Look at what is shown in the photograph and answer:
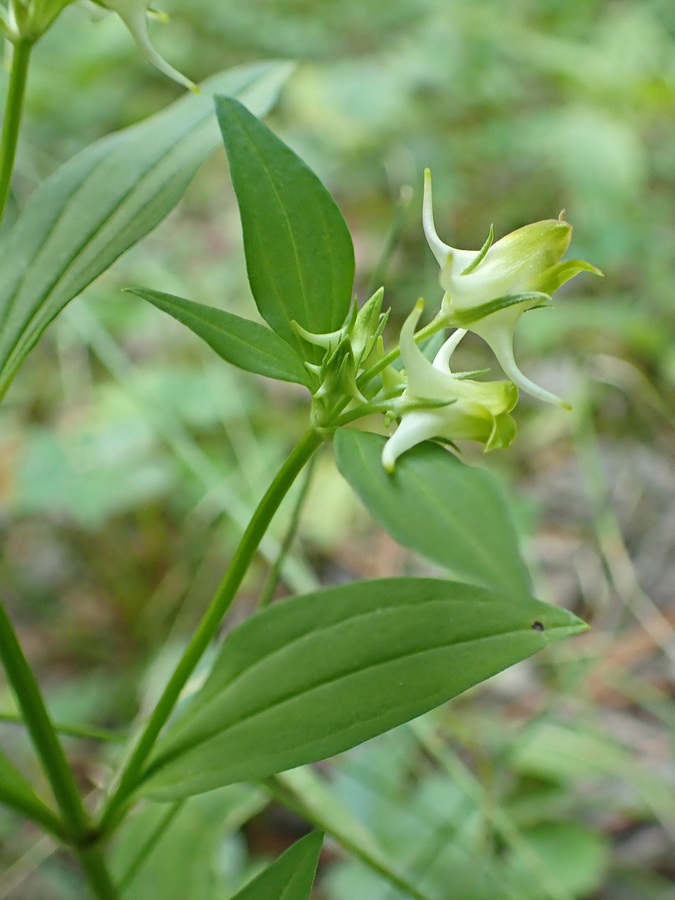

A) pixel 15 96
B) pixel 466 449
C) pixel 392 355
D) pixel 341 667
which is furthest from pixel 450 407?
pixel 466 449

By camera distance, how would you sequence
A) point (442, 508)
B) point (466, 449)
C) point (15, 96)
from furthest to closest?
point (466, 449) < point (15, 96) < point (442, 508)

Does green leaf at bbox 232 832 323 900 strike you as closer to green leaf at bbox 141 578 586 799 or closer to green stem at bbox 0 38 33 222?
green leaf at bbox 141 578 586 799

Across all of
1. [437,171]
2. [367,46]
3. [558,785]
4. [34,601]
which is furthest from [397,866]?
[367,46]

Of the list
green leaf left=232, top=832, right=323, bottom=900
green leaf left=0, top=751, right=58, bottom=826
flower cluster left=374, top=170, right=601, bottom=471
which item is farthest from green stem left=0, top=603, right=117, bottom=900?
flower cluster left=374, top=170, right=601, bottom=471

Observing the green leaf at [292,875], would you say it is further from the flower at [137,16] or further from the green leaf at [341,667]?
the flower at [137,16]

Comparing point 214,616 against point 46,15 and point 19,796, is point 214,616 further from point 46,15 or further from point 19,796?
point 46,15
